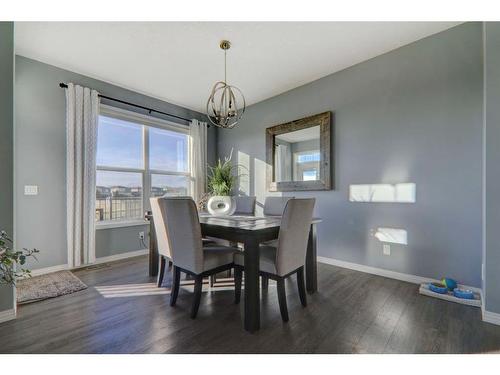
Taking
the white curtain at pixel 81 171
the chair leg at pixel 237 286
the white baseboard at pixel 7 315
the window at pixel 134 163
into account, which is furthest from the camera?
the window at pixel 134 163

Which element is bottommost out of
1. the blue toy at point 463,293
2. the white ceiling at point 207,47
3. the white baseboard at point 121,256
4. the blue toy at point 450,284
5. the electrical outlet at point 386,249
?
the white baseboard at point 121,256

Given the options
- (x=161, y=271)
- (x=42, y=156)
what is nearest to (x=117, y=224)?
(x=42, y=156)

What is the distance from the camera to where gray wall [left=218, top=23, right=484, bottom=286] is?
215 centimetres

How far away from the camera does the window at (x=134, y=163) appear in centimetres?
333

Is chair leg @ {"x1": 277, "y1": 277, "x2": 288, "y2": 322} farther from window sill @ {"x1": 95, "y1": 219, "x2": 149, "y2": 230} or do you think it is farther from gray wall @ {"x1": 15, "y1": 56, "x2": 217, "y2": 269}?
gray wall @ {"x1": 15, "y1": 56, "x2": 217, "y2": 269}

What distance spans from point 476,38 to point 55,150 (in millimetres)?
4742

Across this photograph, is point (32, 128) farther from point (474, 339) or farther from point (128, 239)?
point (474, 339)

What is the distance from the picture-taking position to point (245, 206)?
310 cm

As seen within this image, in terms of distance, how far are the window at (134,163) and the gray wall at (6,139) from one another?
1476 millimetres

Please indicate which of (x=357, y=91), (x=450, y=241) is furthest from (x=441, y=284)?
(x=357, y=91)

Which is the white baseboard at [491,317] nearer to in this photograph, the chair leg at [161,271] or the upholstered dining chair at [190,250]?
the upholstered dining chair at [190,250]

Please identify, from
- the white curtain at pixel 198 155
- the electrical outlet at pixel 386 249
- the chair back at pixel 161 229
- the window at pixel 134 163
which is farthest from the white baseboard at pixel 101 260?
the electrical outlet at pixel 386 249

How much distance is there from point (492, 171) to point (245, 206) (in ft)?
7.77

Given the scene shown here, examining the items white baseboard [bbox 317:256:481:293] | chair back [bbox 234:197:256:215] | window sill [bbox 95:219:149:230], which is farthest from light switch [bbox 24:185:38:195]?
white baseboard [bbox 317:256:481:293]
